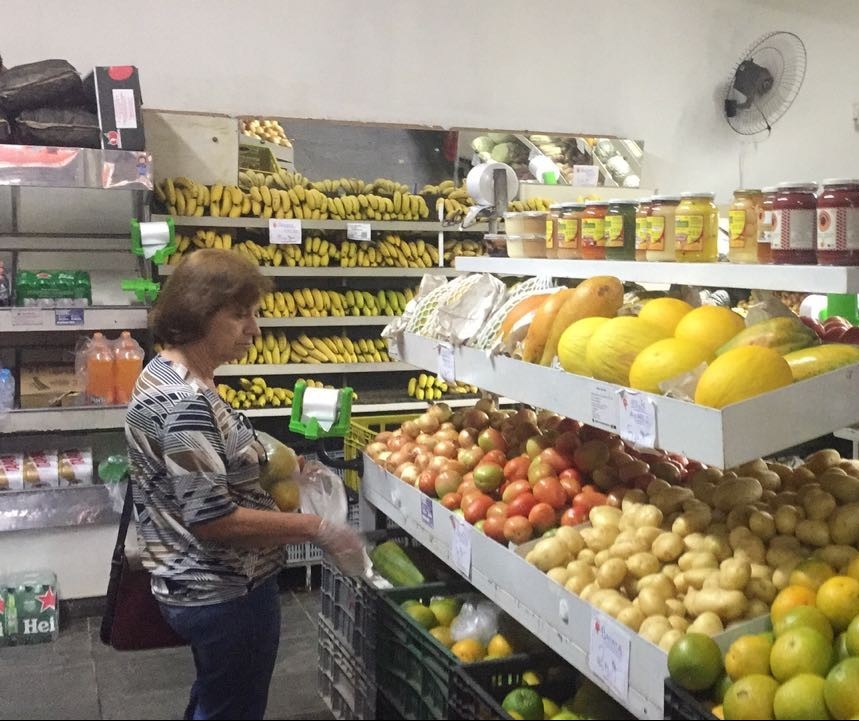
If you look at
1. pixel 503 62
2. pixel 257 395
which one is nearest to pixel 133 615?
pixel 257 395

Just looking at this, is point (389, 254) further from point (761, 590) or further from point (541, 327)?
point (761, 590)

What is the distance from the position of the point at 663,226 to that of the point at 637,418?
64cm

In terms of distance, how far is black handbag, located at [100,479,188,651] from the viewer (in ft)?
8.89

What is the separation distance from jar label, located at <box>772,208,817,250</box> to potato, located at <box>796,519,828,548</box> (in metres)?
0.61

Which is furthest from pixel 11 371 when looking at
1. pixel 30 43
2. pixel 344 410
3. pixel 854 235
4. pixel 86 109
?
pixel 854 235

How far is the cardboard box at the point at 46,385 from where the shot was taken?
4.57 m

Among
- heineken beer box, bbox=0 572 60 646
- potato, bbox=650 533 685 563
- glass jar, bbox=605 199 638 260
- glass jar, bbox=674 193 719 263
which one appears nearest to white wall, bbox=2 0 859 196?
heineken beer box, bbox=0 572 60 646

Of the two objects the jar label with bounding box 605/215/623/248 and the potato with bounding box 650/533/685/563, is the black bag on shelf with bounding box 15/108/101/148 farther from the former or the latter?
the potato with bounding box 650/533/685/563

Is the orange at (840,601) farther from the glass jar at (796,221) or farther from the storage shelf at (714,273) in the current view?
the glass jar at (796,221)

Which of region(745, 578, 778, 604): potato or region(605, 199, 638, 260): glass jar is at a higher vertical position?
region(605, 199, 638, 260): glass jar

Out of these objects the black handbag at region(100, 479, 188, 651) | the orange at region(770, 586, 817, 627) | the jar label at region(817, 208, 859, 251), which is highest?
the jar label at region(817, 208, 859, 251)

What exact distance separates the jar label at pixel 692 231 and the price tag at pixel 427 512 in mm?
1123

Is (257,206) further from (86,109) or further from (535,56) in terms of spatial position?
(535,56)

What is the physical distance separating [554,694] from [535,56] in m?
4.44
